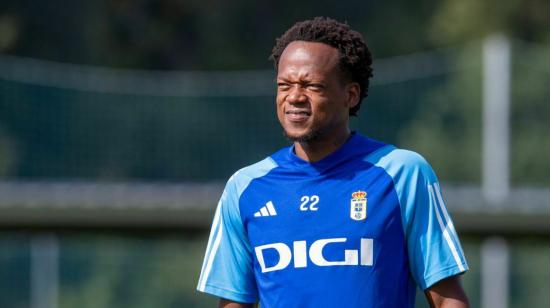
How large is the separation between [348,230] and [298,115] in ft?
1.19

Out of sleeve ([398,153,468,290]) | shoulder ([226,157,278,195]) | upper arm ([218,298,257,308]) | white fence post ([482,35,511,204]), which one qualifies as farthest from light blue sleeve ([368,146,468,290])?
white fence post ([482,35,511,204])

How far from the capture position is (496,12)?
24.2 meters

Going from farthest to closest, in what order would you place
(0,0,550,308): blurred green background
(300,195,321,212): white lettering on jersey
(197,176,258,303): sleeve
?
(0,0,550,308): blurred green background → (197,176,258,303): sleeve → (300,195,321,212): white lettering on jersey

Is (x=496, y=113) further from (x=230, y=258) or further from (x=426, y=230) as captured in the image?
(x=426, y=230)

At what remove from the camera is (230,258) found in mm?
4586

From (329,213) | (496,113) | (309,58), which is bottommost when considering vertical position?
(329,213)

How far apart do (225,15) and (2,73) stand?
12.5 m

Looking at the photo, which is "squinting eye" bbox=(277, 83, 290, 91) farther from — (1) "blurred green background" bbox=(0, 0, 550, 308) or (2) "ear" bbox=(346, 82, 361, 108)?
(1) "blurred green background" bbox=(0, 0, 550, 308)

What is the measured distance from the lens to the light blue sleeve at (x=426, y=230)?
4312 mm

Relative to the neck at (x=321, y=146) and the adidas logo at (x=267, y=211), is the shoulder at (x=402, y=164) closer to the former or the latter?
the neck at (x=321, y=146)

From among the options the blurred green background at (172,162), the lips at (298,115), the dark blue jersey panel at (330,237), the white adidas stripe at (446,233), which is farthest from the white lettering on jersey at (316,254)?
the blurred green background at (172,162)

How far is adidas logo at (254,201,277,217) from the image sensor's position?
4.47m

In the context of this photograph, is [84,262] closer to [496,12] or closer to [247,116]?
[247,116]

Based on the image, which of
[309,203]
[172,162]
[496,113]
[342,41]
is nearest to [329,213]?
[309,203]
